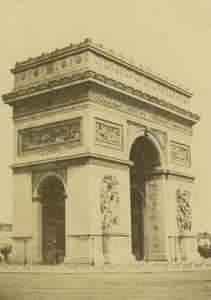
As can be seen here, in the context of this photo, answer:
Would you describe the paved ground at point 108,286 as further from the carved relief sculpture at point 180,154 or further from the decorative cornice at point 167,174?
the carved relief sculpture at point 180,154

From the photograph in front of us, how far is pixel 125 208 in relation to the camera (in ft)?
88.2

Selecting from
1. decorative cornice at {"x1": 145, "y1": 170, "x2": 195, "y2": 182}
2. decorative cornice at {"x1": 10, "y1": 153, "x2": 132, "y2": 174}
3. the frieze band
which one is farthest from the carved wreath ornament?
decorative cornice at {"x1": 145, "y1": 170, "x2": 195, "y2": 182}

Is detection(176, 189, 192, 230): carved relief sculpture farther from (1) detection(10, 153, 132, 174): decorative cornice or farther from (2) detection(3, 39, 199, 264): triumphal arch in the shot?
(1) detection(10, 153, 132, 174): decorative cornice

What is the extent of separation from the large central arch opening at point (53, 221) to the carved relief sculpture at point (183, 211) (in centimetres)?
698

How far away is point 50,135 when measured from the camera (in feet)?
87.2

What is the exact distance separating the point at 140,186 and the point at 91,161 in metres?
7.10

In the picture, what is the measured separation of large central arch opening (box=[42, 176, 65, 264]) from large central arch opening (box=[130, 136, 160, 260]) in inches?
199

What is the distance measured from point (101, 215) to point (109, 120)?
4.46m

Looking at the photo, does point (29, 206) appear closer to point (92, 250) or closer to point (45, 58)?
point (92, 250)

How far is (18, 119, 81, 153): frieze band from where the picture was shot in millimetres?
25609

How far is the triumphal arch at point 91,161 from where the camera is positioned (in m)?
25.1

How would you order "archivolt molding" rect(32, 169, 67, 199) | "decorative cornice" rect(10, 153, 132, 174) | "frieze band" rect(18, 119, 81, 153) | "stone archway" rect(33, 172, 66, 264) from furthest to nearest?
"stone archway" rect(33, 172, 66, 264) → "archivolt molding" rect(32, 169, 67, 199) → "frieze band" rect(18, 119, 81, 153) → "decorative cornice" rect(10, 153, 132, 174)

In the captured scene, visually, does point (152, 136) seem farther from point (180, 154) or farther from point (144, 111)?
point (180, 154)

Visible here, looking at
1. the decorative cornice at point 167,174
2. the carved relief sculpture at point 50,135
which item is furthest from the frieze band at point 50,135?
the decorative cornice at point 167,174
